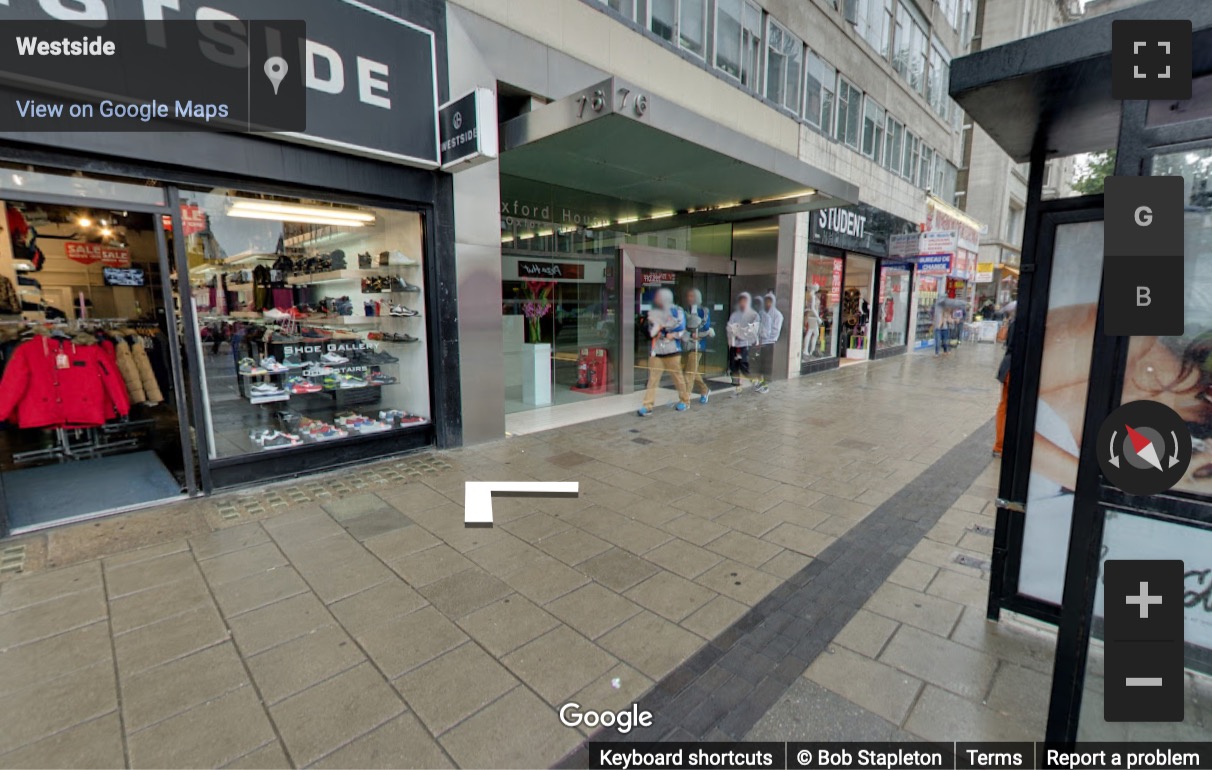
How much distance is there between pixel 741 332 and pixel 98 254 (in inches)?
350

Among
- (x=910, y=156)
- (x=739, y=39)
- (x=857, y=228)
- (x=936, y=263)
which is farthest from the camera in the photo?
(x=910, y=156)

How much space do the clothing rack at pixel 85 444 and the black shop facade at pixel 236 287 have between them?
0.02 metres

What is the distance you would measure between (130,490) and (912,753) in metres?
6.12

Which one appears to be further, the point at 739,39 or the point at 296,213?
the point at 739,39

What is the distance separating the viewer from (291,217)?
205 inches

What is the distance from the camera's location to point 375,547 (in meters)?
3.63

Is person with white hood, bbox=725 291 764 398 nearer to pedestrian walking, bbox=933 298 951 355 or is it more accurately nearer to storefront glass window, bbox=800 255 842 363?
storefront glass window, bbox=800 255 842 363

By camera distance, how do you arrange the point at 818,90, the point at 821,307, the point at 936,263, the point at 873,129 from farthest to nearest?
the point at 936,263
the point at 873,129
the point at 821,307
the point at 818,90

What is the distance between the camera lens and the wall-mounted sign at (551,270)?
843 centimetres

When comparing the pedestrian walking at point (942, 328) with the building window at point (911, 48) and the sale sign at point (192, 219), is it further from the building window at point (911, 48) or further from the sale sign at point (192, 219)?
the sale sign at point (192, 219)

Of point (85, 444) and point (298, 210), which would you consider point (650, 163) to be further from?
point (85, 444)

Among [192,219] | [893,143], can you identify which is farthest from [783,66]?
[192,219]

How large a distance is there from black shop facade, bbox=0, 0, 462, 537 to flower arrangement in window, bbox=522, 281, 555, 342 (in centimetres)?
279

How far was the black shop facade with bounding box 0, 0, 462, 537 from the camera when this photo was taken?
4164 mm
